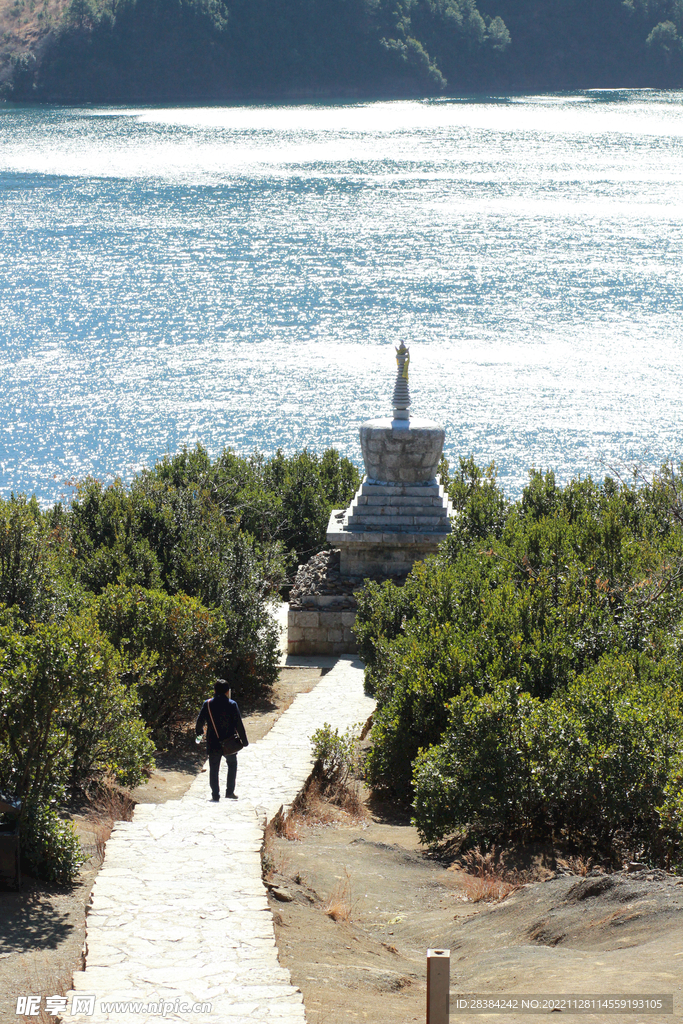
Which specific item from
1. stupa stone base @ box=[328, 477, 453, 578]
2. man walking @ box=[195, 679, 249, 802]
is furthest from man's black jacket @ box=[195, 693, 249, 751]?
stupa stone base @ box=[328, 477, 453, 578]

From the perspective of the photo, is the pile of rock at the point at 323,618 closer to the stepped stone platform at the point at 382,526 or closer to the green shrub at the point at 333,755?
the stepped stone platform at the point at 382,526

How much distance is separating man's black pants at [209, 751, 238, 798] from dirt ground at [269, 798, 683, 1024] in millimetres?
957

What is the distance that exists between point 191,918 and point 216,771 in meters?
3.12

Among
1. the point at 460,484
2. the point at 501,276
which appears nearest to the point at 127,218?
the point at 501,276

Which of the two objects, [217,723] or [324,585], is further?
[324,585]

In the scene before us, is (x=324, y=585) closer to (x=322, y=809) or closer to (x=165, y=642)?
(x=165, y=642)

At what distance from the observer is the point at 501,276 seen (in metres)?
85.4

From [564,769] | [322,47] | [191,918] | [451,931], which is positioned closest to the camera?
[191,918]

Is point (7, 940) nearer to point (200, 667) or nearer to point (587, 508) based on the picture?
point (200, 667)

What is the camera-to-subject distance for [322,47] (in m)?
126

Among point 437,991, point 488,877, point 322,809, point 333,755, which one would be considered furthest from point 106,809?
point 437,991

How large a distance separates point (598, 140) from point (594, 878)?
127083 millimetres

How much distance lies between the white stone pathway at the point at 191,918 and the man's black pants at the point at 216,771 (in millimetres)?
216

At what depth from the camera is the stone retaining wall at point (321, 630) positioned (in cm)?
2245
